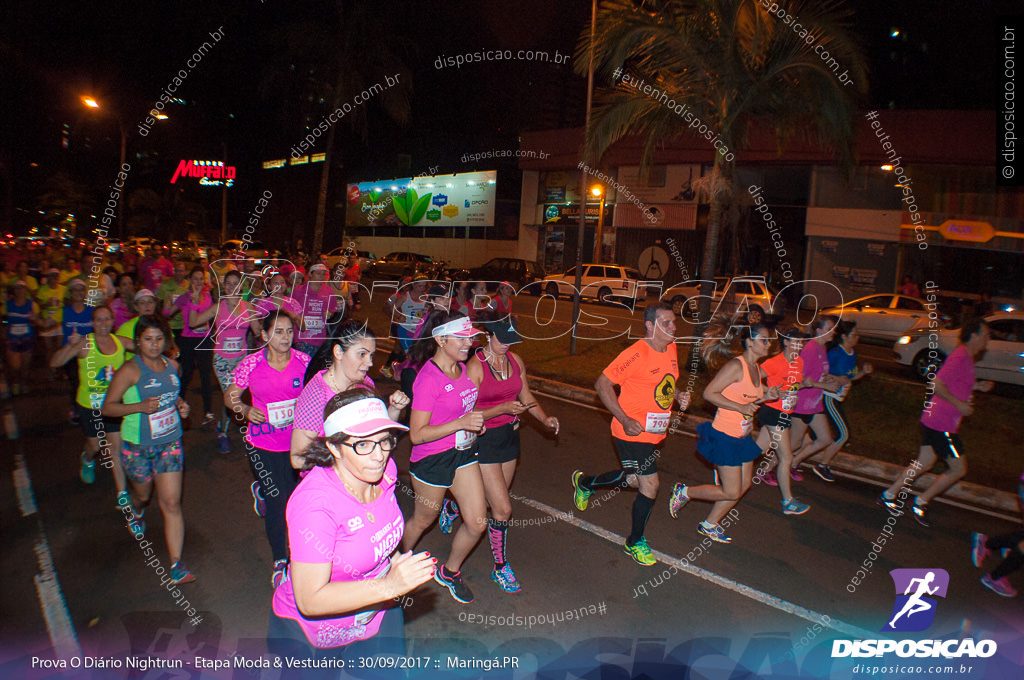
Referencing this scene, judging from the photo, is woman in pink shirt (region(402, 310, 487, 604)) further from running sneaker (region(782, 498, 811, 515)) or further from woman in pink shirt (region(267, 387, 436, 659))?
running sneaker (region(782, 498, 811, 515))

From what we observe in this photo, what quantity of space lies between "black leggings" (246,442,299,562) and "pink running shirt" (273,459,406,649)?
177 cm

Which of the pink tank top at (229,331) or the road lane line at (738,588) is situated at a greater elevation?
the pink tank top at (229,331)

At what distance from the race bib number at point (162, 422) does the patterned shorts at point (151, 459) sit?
0.27 feet

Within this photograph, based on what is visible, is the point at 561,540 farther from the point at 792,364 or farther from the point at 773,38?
the point at 773,38

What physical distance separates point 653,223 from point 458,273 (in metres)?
10.6

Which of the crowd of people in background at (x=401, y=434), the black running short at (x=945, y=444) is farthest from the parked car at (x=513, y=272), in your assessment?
the black running short at (x=945, y=444)

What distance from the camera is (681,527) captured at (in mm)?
5672

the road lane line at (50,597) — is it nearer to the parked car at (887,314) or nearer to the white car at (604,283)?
the parked car at (887,314)

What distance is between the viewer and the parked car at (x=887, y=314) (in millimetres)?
16953

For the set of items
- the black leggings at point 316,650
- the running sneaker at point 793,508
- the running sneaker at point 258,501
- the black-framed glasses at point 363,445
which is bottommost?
the running sneaker at point 793,508

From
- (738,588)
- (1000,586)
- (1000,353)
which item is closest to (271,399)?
(738,588)

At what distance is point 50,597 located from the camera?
4.23 m

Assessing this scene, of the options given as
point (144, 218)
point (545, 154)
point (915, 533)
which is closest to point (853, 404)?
point (915, 533)

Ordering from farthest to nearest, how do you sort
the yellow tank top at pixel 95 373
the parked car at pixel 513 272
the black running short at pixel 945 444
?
the parked car at pixel 513 272 → the black running short at pixel 945 444 → the yellow tank top at pixel 95 373
